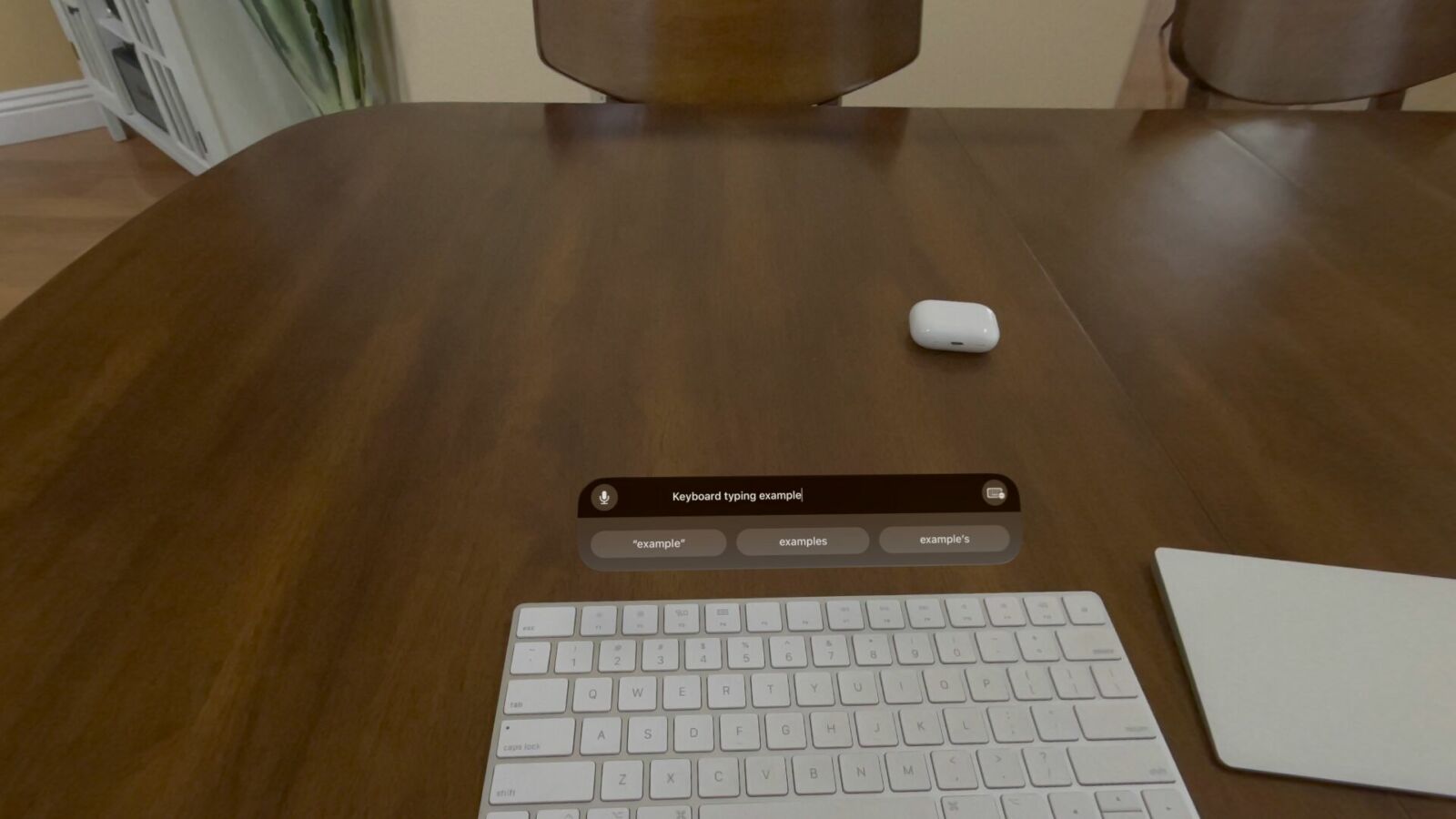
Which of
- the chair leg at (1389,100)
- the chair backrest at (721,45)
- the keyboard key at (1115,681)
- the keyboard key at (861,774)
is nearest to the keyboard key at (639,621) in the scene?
the keyboard key at (861,774)

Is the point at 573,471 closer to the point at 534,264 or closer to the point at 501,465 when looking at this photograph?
the point at 501,465

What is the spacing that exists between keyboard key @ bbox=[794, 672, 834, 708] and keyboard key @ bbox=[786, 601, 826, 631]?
2cm

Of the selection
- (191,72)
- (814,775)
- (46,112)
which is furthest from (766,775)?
(46,112)

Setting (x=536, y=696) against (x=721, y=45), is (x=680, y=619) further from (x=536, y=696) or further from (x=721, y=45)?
(x=721, y=45)

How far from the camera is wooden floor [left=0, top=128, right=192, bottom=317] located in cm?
187

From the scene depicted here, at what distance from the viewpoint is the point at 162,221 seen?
619 millimetres

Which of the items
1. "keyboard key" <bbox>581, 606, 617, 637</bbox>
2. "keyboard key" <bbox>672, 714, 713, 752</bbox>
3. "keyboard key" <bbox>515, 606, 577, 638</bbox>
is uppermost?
"keyboard key" <bbox>515, 606, 577, 638</bbox>

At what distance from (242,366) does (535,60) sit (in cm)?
138

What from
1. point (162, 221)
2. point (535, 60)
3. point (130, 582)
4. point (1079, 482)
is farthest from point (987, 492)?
point (535, 60)

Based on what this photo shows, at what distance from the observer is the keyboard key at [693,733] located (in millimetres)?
342

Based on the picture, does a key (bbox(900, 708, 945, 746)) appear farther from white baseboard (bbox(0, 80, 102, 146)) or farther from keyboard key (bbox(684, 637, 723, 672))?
white baseboard (bbox(0, 80, 102, 146))

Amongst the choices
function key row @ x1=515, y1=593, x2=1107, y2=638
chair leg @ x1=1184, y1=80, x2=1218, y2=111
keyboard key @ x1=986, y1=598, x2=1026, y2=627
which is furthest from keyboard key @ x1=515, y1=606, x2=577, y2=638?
chair leg @ x1=1184, y1=80, x2=1218, y2=111

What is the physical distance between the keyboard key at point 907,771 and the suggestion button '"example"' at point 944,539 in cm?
11

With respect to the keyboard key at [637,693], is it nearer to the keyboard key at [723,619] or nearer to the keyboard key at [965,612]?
the keyboard key at [723,619]
